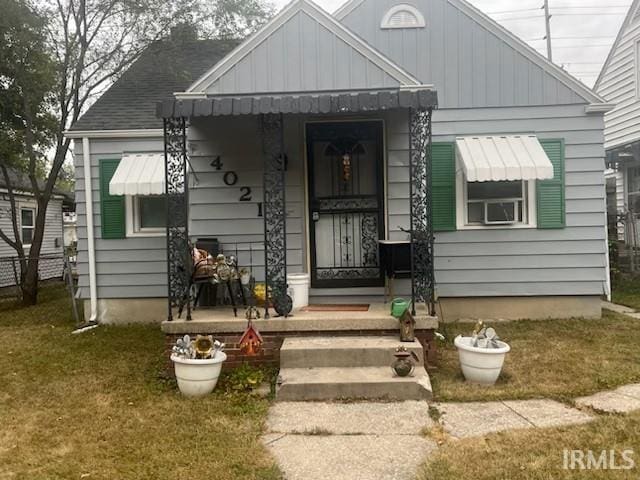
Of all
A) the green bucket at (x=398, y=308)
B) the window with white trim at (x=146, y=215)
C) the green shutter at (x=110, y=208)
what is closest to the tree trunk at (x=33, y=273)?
the green shutter at (x=110, y=208)

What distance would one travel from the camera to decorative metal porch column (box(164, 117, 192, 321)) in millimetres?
4977

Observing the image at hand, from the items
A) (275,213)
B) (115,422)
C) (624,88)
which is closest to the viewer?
(115,422)

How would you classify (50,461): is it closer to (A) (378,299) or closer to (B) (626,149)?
(A) (378,299)

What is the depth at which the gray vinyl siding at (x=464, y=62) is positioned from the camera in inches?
265

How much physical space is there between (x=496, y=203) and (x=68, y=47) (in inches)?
309

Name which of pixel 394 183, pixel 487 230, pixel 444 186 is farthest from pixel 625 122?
pixel 394 183

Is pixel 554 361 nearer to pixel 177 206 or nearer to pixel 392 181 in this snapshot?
pixel 392 181

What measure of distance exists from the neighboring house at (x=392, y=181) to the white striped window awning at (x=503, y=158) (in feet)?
0.07

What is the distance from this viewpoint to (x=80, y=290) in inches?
291

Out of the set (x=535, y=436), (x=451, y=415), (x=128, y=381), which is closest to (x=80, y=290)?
(x=128, y=381)

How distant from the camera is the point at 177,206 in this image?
16.4 ft

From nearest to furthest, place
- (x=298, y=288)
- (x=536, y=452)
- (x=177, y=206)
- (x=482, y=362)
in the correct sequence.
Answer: (x=536, y=452), (x=482, y=362), (x=177, y=206), (x=298, y=288)

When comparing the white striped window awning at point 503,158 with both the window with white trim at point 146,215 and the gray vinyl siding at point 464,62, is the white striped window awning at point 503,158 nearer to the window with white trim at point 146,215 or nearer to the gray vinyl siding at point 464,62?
the gray vinyl siding at point 464,62

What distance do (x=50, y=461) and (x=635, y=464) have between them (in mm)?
3451
